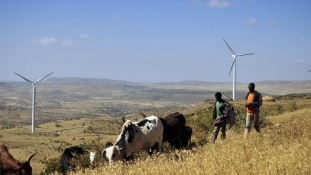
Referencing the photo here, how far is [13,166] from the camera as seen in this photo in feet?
35.9

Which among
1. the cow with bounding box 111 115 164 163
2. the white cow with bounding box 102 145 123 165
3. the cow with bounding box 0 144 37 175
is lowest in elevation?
the cow with bounding box 0 144 37 175

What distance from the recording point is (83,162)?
1225 cm

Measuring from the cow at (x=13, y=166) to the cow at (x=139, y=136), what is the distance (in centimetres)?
242

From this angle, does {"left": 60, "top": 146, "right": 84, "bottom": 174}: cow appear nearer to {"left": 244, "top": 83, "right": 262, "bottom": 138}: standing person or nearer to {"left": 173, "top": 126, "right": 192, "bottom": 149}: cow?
{"left": 173, "top": 126, "right": 192, "bottom": 149}: cow

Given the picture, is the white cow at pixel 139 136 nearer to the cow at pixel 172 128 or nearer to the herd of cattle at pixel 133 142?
the herd of cattle at pixel 133 142

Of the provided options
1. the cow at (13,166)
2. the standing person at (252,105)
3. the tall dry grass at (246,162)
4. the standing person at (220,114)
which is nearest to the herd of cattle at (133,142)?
the cow at (13,166)

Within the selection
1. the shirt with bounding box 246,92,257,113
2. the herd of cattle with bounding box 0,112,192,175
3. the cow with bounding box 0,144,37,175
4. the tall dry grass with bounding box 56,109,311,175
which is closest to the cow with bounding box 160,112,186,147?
the herd of cattle with bounding box 0,112,192,175

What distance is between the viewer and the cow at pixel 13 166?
10.7 m

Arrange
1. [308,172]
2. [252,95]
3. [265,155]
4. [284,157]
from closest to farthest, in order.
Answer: [308,172] → [284,157] → [265,155] → [252,95]

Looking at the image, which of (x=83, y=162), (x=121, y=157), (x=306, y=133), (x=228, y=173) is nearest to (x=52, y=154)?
(x=83, y=162)

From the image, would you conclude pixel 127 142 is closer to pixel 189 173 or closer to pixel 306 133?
pixel 189 173

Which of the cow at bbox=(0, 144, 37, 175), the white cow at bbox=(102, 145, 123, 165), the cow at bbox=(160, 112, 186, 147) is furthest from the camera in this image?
the cow at bbox=(160, 112, 186, 147)

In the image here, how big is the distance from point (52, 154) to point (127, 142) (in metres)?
20.7

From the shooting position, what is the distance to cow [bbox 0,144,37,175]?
10703mm
